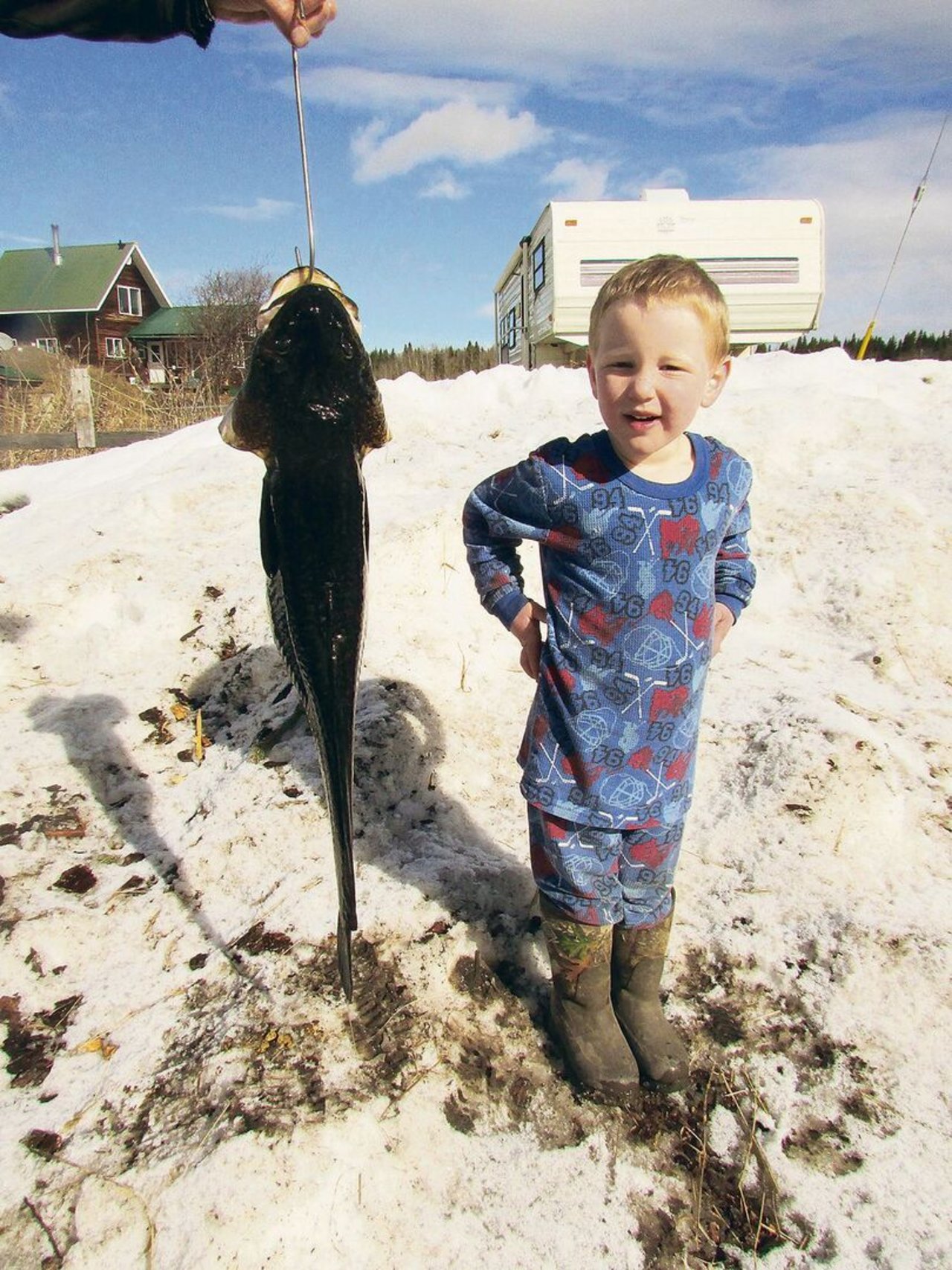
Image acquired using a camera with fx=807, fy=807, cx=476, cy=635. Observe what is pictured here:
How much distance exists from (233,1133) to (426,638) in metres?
2.08

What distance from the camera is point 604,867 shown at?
6.24 ft

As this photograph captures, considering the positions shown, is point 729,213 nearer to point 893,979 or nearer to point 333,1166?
point 893,979

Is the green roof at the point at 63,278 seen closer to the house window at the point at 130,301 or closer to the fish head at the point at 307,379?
the house window at the point at 130,301

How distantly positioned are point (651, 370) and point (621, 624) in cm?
55

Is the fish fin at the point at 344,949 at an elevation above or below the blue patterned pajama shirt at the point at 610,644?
below

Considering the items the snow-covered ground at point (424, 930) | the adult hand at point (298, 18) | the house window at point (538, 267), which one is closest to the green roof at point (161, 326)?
the house window at point (538, 267)

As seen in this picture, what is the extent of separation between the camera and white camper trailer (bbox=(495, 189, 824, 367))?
39.7 feet

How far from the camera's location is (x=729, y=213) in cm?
1226

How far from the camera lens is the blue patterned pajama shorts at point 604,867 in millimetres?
1879

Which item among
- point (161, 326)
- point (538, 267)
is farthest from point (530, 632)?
point (161, 326)

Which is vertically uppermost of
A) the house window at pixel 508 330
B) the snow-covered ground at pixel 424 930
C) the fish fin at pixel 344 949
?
the house window at pixel 508 330

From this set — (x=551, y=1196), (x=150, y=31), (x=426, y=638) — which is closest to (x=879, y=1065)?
(x=551, y=1196)

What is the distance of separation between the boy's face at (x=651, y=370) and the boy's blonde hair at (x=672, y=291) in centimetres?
2

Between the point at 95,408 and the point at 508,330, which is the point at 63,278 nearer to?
the point at 508,330
